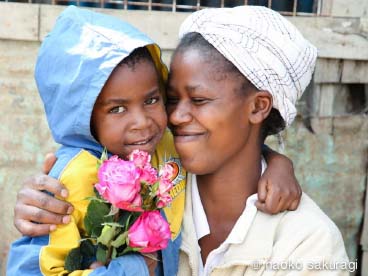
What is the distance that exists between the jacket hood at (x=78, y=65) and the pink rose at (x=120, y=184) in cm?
28

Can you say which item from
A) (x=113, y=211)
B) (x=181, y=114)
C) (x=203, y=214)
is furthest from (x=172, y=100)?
(x=113, y=211)

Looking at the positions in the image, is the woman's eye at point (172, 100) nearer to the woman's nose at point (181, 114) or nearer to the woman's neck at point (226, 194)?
the woman's nose at point (181, 114)

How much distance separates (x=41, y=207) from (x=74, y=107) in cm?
36

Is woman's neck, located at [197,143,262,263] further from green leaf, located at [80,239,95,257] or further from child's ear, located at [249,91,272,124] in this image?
green leaf, located at [80,239,95,257]

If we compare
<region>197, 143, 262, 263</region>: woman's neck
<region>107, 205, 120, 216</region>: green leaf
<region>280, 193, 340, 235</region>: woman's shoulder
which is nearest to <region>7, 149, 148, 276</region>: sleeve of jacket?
<region>107, 205, 120, 216</region>: green leaf

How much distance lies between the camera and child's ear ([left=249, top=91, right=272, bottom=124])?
2.49 m

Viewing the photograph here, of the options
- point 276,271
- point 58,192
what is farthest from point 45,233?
point 276,271

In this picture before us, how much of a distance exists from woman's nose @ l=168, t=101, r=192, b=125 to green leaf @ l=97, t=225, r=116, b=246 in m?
0.51

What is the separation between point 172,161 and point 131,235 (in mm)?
614

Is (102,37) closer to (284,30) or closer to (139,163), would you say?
(139,163)

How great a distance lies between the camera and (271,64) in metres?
2.42

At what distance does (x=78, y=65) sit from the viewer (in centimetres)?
224

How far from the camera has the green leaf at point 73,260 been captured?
6.97 feet

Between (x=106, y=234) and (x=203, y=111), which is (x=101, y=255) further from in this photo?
(x=203, y=111)
